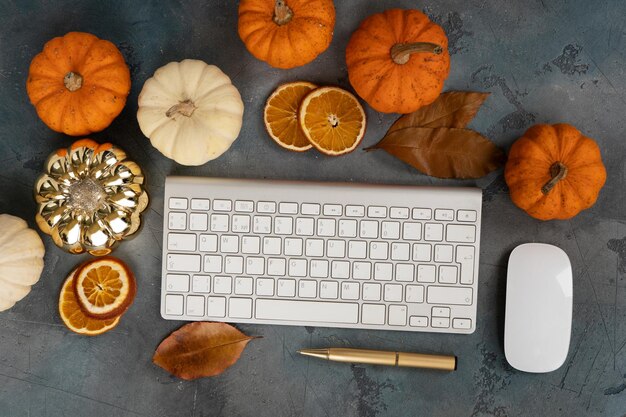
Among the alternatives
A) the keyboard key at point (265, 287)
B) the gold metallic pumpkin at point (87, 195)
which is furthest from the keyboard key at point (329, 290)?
the gold metallic pumpkin at point (87, 195)

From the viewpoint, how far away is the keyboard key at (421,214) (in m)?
1.16

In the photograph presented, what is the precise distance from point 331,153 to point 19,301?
2.41ft

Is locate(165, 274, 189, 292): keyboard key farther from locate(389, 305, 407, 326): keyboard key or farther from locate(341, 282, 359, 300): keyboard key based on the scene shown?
locate(389, 305, 407, 326): keyboard key

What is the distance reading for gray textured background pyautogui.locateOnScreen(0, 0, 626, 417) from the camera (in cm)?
119

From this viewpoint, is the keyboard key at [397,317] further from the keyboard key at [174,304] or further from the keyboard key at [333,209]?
the keyboard key at [174,304]

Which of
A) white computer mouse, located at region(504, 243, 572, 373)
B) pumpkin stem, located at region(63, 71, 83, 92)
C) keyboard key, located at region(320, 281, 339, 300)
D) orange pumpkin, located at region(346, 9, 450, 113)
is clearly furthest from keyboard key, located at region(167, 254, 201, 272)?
white computer mouse, located at region(504, 243, 572, 373)

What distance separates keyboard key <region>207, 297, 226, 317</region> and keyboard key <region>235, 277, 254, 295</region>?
0.04 m

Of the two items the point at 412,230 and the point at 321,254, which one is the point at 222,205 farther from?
the point at 412,230

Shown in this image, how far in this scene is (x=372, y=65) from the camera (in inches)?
42.1

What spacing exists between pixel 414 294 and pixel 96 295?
65 centimetres

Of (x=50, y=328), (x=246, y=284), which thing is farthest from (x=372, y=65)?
(x=50, y=328)

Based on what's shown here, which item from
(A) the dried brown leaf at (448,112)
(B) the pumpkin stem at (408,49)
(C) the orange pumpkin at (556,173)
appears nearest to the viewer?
(B) the pumpkin stem at (408,49)

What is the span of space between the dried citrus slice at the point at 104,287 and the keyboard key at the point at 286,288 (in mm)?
307

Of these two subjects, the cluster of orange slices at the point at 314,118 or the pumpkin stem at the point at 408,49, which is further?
the cluster of orange slices at the point at 314,118
